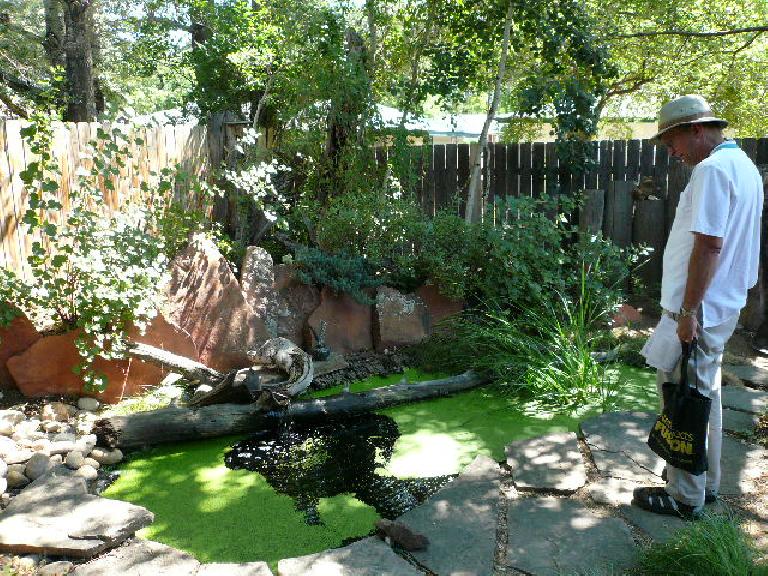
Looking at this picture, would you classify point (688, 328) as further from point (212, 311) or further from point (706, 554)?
point (212, 311)

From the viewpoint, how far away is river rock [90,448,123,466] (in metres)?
3.76

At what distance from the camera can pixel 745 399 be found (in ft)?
14.4

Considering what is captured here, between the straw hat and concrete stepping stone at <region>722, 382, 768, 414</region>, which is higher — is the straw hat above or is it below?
above

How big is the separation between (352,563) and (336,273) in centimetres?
339

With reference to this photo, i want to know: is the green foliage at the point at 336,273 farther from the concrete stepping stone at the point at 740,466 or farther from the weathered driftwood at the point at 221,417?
the concrete stepping stone at the point at 740,466

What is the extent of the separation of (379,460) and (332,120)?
427 centimetres

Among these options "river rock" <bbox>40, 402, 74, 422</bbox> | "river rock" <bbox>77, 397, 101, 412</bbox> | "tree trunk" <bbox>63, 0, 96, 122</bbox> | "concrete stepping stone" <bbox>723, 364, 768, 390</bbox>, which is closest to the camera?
"river rock" <bbox>40, 402, 74, 422</bbox>

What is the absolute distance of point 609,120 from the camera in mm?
13820

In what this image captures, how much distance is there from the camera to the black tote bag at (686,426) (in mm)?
2838

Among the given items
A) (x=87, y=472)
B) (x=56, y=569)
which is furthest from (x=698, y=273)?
(x=87, y=472)

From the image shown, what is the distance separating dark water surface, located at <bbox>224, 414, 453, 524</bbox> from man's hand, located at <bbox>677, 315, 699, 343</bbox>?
1.38m

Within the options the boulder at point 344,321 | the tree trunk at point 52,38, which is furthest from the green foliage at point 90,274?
the tree trunk at point 52,38

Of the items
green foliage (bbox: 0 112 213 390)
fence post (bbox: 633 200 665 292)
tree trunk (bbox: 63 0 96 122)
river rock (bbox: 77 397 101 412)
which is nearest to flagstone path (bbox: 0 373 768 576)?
river rock (bbox: 77 397 101 412)

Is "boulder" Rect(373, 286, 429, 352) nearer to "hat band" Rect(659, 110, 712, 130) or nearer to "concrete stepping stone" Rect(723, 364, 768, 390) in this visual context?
"concrete stepping stone" Rect(723, 364, 768, 390)
